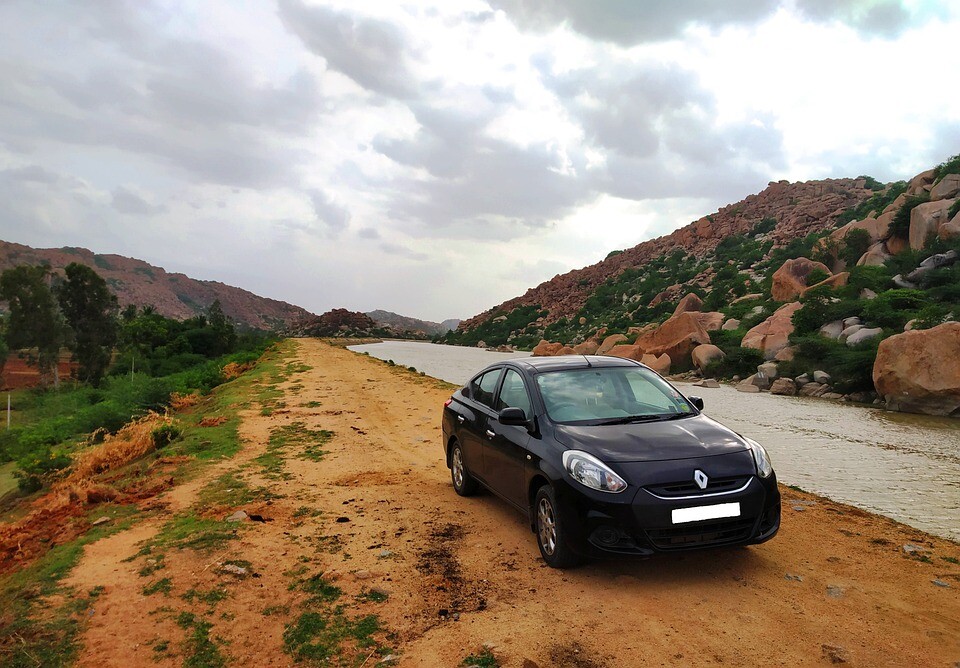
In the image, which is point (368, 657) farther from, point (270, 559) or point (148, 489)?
point (148, 489)

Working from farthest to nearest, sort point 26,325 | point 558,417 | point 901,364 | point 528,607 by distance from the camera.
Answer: point 26,325
point 901,364
point 558,417
point 528,607

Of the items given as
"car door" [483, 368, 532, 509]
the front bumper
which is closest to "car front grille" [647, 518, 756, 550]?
the front bumper

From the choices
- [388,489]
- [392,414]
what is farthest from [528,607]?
[392,414]

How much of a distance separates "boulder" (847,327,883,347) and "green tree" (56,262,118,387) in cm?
5032

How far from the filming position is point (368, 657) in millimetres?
3729

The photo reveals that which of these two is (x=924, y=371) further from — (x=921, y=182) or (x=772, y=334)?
(x=921, y=182)

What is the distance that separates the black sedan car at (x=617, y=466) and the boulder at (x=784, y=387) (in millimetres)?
16776

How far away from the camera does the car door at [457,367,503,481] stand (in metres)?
6.58

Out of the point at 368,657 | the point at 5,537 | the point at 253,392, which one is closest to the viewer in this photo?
the point at 368,657

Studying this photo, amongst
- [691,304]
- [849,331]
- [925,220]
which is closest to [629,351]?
[691,304]

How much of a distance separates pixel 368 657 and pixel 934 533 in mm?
6315

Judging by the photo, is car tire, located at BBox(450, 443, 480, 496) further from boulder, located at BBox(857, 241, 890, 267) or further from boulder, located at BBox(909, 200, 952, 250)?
boulder, located at BBox(857, 241, 890, 267)

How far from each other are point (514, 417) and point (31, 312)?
53296mm

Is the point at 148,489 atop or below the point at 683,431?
below
